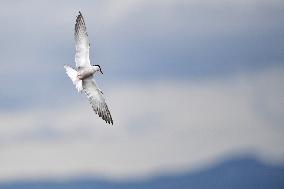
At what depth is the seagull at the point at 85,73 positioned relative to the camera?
111 ft

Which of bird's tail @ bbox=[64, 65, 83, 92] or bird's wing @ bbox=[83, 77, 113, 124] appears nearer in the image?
bird's tail @ bbox=[64, 65, 83, 92]

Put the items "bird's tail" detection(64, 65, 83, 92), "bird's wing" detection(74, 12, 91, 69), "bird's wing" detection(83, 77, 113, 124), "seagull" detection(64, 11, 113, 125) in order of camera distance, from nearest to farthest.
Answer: "bird's tail" detection(64, 65, 83, 92) < "seagull" detection(64, 11, 113, 125) < "bird's wing" detection(83, 77, 113, 124) < "bird's wing" detection(74, 12, 91, 69)

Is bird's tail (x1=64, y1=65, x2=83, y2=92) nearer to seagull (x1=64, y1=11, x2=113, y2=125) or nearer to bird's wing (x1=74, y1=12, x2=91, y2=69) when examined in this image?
seagull (x1=64, y1=11, x2=113, y2=125)

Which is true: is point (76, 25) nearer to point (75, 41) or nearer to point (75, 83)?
point (75, 41)

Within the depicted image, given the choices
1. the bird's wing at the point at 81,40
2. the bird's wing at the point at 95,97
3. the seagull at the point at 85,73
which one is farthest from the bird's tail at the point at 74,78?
the bird's wing at the point at 81,40

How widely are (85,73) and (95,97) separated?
223 centimetres

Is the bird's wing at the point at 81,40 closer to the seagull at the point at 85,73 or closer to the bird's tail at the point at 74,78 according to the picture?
the seagull at the point at 85,73

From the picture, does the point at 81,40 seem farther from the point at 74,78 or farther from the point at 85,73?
the point at 74,78

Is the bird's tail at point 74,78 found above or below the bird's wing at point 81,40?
below

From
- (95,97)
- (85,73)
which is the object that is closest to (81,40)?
(85,73)

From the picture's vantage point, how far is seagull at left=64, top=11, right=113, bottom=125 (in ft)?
111

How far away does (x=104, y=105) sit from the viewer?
1378 inches

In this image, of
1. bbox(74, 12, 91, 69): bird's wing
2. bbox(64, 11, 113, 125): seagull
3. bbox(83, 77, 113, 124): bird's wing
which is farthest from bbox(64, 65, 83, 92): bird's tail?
bbox(74, 12, 91, 69): bird's wing

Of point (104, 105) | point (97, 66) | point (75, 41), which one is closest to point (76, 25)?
point (75, 41)
